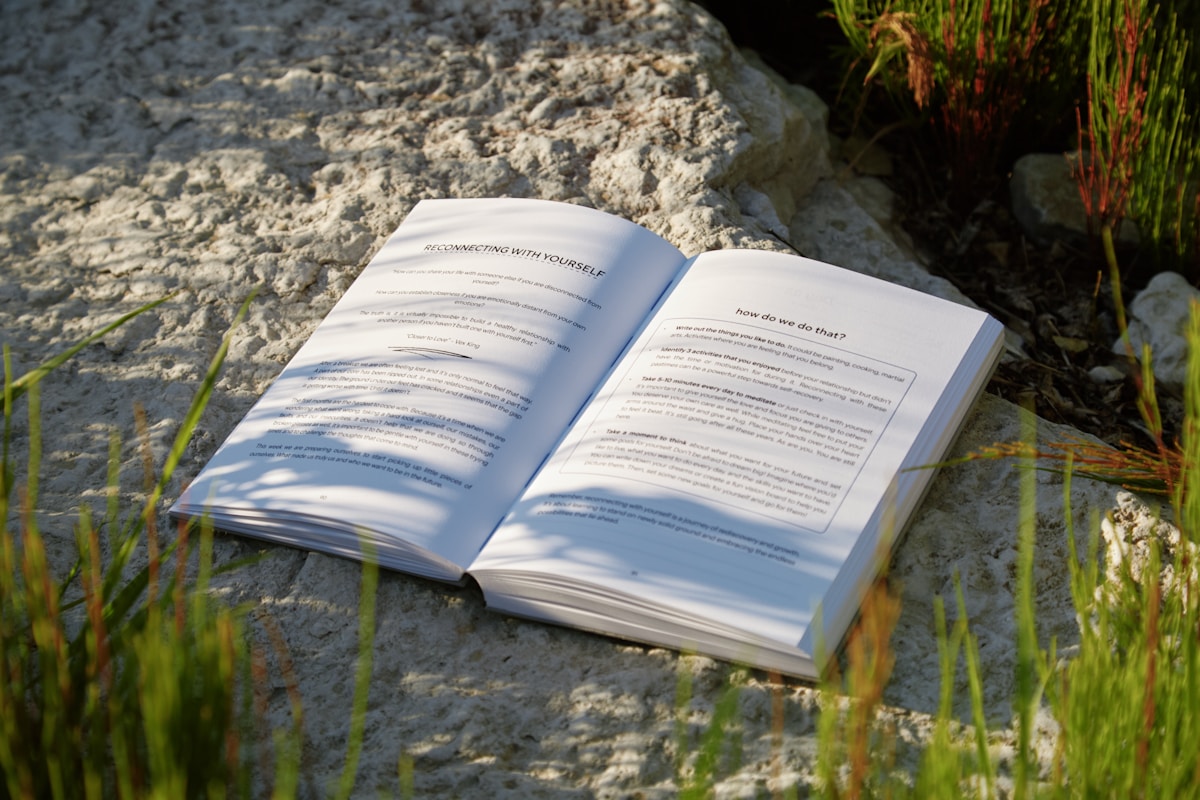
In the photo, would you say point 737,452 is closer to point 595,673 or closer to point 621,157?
point 595,673

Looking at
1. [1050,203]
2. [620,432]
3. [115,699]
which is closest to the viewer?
[115,699]

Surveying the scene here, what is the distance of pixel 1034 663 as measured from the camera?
3.69 feet

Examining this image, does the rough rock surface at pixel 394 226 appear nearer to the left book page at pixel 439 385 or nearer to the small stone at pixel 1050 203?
the left book page at pixel 439 385

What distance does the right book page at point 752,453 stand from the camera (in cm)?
116

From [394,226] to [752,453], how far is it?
749 mm

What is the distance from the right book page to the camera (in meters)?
1.16

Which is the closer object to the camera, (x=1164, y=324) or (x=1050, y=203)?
(x=1164, y=324)

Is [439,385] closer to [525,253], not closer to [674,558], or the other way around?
[525,253]

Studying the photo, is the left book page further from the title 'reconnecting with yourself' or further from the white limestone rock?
the white limestone rock

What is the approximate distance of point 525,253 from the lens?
1.53 metres

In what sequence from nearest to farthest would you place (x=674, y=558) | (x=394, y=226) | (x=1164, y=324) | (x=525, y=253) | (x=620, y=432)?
(x=674, y=558)
(x=620, y=432)
(x=525, y=253)
(x=394, y=226)
(x=1164, y=324)

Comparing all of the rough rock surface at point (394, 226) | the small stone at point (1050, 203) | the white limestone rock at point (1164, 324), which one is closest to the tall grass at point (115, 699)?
the rough rock surface at point (394, 226)

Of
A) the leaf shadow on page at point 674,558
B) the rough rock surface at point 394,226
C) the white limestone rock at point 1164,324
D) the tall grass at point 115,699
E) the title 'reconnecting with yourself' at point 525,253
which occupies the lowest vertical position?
the white limestone rock at point 1164,324

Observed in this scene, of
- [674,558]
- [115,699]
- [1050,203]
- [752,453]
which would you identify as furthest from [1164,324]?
[115,699]
